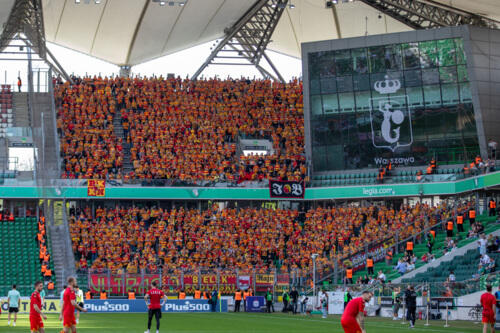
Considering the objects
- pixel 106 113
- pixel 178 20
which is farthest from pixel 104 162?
pixel 178 20

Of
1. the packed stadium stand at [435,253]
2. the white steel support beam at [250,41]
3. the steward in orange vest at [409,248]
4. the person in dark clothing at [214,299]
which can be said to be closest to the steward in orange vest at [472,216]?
the packed stadium stand at [435,253]

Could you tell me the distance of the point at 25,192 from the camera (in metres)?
55.7

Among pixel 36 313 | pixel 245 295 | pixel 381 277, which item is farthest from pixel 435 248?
pixel 36 313

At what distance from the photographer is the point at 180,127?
206ft

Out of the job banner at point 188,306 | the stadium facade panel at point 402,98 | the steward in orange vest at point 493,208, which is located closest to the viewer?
the job banner at point 188,306

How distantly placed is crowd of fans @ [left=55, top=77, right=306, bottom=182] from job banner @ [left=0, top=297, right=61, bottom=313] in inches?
512

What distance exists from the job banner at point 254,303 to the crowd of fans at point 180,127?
13.2 m

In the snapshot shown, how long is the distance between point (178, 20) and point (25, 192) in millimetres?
17141

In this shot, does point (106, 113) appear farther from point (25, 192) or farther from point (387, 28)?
point (387, 28)

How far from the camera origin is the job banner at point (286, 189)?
5925 centimetres

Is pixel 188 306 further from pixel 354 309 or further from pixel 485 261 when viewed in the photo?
pixel 354 309

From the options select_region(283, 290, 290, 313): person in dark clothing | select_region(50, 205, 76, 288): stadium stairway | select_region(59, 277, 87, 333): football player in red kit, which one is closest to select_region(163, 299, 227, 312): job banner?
select_region(283, 290, 290, 313): person in dark clothing

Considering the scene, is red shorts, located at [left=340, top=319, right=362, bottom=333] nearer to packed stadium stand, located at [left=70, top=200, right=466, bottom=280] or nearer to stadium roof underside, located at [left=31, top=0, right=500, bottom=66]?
packed stadium stand, located at [left=70, top=200, right=466, bottom=280]

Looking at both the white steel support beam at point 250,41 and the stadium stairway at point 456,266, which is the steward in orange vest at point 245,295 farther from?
the white steel support beam at point 250,41
